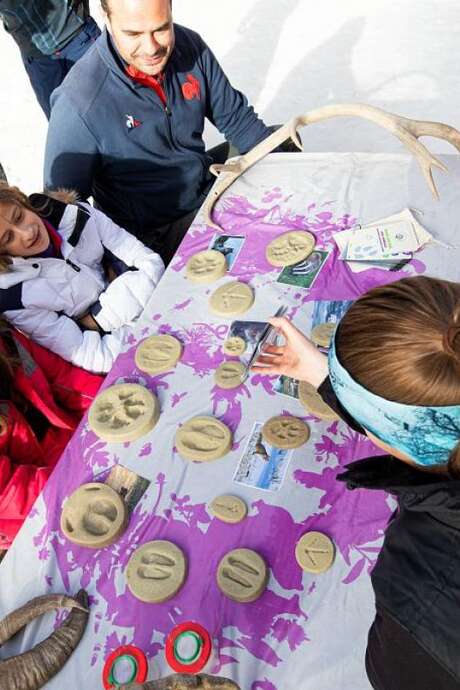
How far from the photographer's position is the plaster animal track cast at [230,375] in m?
1.86

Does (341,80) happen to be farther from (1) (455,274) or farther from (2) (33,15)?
(1) (455,274)

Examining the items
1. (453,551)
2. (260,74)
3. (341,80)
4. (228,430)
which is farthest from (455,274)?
(260,74)

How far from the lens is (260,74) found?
4.98m

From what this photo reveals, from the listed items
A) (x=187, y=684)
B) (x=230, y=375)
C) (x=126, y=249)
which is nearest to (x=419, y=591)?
(x=187, y=684)

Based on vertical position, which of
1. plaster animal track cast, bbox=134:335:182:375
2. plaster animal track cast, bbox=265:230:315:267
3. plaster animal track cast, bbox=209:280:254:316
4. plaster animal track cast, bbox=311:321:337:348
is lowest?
plaster animal track cast, bbox=134:335:182:375

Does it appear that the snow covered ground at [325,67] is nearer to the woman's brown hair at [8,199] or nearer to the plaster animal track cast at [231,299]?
the plaster animal track cast at [231,299]

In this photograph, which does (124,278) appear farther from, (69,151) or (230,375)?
(230,375)

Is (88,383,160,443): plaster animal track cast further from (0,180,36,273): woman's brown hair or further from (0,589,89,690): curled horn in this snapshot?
(0,180,36,273): woman's brown hair

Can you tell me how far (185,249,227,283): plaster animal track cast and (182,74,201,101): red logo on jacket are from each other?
903 millimetres

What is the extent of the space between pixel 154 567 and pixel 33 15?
307 centimetres

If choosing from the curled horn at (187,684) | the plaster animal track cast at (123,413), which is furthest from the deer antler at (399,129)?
the curled horn at (187,684)

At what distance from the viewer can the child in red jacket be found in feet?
5.94

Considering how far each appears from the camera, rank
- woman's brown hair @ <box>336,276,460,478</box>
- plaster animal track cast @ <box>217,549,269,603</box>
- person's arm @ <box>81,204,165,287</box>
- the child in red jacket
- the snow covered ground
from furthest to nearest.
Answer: the snow covered ground, person's arm @ <box>81,204,165,287</box>, the child in red jacket, plaster animal track cast @ <box>217,549,269,603</box>, woman's brown hair @ <box>336,276,460,478</box>

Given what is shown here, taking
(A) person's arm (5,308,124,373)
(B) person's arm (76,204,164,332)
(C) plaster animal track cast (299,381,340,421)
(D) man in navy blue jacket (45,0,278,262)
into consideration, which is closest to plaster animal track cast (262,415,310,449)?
(C) plaster animal track cast (299,381,340,421)
